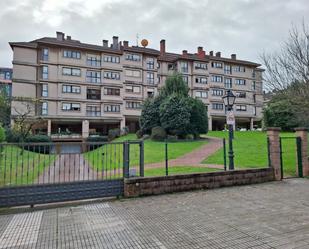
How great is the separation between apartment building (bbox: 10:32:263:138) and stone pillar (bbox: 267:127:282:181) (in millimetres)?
28867

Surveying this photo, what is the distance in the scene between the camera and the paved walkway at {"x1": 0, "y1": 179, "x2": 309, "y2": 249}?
4234 mm

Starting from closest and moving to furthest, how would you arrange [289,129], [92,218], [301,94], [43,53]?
[92,218] < [301,94] < [289,129] < [43,53]

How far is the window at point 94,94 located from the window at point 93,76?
63.0 inches

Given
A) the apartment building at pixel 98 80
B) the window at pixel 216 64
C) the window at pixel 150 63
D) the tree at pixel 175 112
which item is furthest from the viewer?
the window at pixel 216 64

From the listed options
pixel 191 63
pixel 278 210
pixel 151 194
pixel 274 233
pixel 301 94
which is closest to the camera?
pixel 274 233

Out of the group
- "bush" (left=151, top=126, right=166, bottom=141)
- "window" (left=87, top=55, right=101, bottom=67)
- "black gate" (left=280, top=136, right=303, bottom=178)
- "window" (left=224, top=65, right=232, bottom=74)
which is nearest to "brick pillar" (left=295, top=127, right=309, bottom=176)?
"black gate" (left=280, top=136, right=303, bottom=178)

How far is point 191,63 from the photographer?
48.0m

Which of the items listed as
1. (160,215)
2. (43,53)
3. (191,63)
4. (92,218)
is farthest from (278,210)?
(191,63)

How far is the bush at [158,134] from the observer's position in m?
27.8

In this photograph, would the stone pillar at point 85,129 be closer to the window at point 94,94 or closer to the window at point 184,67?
the window at point 94,94

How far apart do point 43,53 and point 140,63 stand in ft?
54.6

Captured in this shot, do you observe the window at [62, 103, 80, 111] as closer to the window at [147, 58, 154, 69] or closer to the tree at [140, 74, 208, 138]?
the tree at [140, 74, 208, 138]

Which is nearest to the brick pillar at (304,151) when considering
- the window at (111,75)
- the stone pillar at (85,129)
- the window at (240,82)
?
the stone pillar at (85,129)

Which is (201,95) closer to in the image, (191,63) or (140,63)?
(191,63)
